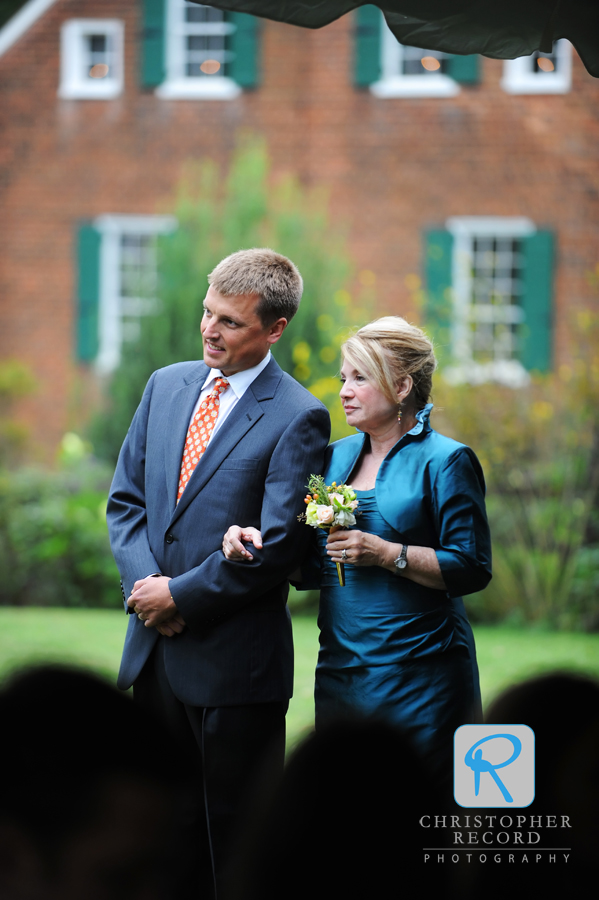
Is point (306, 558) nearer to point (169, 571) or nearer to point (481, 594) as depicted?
point (169, 571)

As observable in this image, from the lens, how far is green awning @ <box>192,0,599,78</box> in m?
2.65

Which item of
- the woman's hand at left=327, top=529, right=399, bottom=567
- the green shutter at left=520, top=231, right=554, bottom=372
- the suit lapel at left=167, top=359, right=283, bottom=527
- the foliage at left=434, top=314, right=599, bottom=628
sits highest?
the green shutter at left=520, top=231, right=554, bottom=372

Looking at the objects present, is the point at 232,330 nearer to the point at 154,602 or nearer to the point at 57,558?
the point at 154,602

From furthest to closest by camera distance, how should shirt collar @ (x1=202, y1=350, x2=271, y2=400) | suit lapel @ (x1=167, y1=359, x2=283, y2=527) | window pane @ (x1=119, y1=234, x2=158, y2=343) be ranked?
window pane @ (x1=119, y1=234, x2=158, y2=343)
shirt collar @ (x1=202, y1=350, x2=271, y2=400)
suit lapel @ (x1=167, y1=359, x2=283, y2=527)

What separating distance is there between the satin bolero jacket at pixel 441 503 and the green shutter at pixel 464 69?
28.5 feet

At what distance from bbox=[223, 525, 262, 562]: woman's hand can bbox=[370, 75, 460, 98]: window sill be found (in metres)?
9.35

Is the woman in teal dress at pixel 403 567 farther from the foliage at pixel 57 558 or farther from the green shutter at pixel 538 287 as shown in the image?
the green shutter at pixel 538 287

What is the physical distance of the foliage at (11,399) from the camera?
36.0 feet

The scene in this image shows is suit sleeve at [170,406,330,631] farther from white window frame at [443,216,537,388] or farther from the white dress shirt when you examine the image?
white window frame at [443,216,537,388]

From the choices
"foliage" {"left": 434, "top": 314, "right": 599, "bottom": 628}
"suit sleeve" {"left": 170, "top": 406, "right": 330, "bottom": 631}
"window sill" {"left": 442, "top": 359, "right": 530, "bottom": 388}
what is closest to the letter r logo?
"suit sleeve" {"left": 170, "top": 406, "right": 330, "bottom": 631}

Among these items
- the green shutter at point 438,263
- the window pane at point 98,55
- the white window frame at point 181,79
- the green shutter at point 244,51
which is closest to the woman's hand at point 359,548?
the green shutter at point 438,263

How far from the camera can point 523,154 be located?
11.0 meters

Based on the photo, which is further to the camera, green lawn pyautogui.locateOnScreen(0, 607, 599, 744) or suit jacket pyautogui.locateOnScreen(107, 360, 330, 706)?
green lawn pyautogui.locateOnScreen(0, 607, 599, 744)

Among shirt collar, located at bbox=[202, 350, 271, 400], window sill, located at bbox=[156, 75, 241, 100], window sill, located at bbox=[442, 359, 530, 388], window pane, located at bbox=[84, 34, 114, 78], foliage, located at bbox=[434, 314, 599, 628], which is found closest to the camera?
shirt collar, located at bbox=[202, 350, 271, 400]
